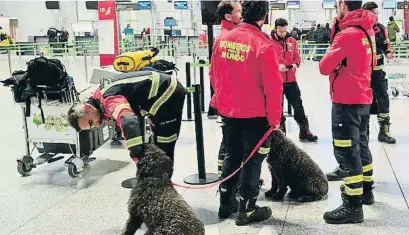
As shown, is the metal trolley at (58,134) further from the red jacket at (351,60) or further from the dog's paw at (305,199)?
the red jacket at (351,60)

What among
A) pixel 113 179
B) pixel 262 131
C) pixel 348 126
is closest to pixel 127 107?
pixel 262 131

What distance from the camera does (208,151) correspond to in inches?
215

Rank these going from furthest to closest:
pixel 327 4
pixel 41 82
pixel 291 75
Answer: pixel 327 4 < pixel 291 75 < pixel 41 82

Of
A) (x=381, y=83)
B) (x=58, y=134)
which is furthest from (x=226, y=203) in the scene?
(x=381, y=83)

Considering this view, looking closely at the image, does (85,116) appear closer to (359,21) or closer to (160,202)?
(160,202)

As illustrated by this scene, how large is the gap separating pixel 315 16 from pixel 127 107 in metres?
19.8

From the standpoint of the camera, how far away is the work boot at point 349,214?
331 cm

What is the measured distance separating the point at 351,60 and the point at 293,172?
939 mm

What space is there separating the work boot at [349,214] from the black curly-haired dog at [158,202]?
1.11 m

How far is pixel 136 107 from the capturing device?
335 centimetres

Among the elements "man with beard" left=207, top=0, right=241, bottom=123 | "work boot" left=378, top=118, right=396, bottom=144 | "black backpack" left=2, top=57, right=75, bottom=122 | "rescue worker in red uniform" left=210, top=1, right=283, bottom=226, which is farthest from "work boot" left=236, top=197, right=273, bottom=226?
"work boot" left=378, top=118, right=396, bottom=144

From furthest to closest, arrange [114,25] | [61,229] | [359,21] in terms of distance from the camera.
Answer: [114,25], [61,229], [359,21]

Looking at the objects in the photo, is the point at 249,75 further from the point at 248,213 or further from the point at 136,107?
the point at 248,213

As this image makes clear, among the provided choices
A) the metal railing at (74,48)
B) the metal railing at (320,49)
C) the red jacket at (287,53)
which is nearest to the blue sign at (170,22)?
the metal railing at (74,48)
